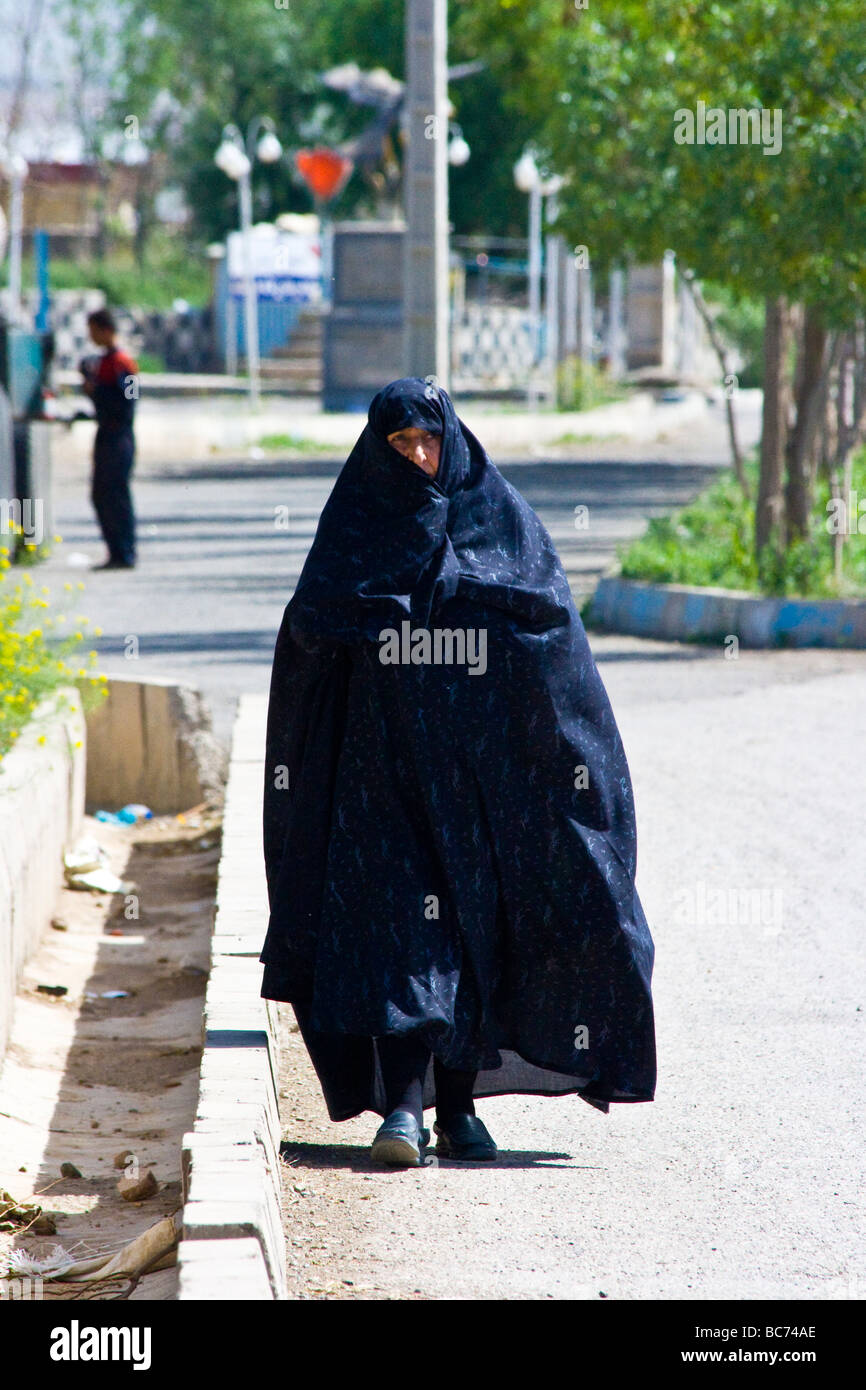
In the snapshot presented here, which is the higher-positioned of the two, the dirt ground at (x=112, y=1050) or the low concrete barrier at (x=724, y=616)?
the low concrete barrier at (x=724, y=616)

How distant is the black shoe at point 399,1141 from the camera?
3727 mm

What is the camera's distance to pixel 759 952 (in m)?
→ 5.28

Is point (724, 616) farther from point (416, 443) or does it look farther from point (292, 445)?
point (292, 445)

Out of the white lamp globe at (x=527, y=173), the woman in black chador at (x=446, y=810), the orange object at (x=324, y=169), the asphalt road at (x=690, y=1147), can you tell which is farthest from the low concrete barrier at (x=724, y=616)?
the orange object at (x=324, y=169)

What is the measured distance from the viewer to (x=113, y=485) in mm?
12930

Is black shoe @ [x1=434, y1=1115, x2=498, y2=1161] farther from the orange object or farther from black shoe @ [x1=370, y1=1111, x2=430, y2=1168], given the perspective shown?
the orange object

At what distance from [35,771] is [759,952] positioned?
2137mm

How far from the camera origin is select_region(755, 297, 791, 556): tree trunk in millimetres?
11047

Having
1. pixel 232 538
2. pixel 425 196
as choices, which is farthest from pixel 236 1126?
pixel 232 538

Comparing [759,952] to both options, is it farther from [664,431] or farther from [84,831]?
[664,431]

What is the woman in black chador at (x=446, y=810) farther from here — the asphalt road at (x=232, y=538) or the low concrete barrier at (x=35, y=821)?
the asphalt road at (x=232, y=538)

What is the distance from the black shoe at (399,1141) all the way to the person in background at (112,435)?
9.54 meters

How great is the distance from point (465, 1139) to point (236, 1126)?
1.97 feet
